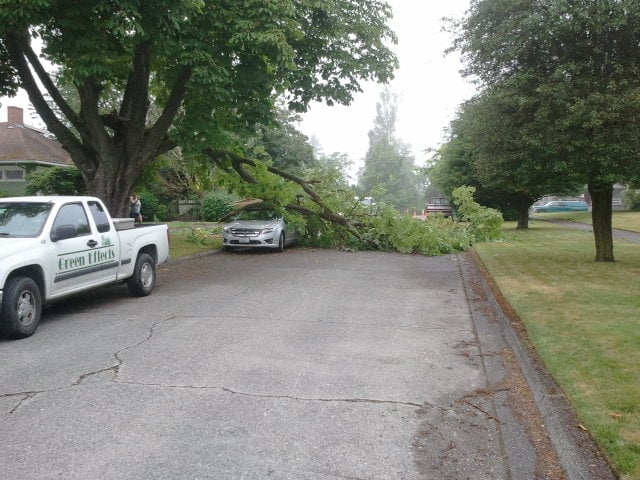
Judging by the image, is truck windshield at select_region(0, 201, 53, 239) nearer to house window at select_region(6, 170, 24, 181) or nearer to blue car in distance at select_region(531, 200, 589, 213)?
house window at select_region(6, 170, 24, 181)

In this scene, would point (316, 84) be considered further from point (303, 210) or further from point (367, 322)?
point (367, 322)

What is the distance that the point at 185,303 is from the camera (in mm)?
9742

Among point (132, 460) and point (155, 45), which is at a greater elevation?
point (155, 45)

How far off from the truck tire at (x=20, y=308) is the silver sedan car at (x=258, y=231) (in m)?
11.0

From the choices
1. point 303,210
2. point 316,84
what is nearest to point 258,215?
point 303,210

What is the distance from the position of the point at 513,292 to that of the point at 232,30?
7.20 m

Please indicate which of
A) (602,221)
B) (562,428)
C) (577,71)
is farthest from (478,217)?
(562,428)

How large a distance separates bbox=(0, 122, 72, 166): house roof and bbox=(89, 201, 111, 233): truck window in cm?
2552

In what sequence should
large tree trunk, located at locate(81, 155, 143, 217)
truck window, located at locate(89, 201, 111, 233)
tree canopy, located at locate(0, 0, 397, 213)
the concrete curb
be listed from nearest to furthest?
the concrete curb → truck window, located at locate(89, 201, 111, 233) → tree canopy, located at locate(0, 0, 397, 213) → large tree trunk, located at locate(81, 155, 143, 217)

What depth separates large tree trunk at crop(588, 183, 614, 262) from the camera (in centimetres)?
1409

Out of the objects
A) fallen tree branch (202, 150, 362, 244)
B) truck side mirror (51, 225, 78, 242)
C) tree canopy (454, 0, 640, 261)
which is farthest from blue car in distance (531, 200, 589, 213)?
truck side mirror (51, 225, 78, 242)

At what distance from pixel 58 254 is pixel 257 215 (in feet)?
39.2

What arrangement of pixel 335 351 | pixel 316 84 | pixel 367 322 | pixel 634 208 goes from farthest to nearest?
pixel 634 208 < pixel 316 84 < pixel 367 322 < pixel 335 351

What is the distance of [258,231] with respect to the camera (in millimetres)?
18453
